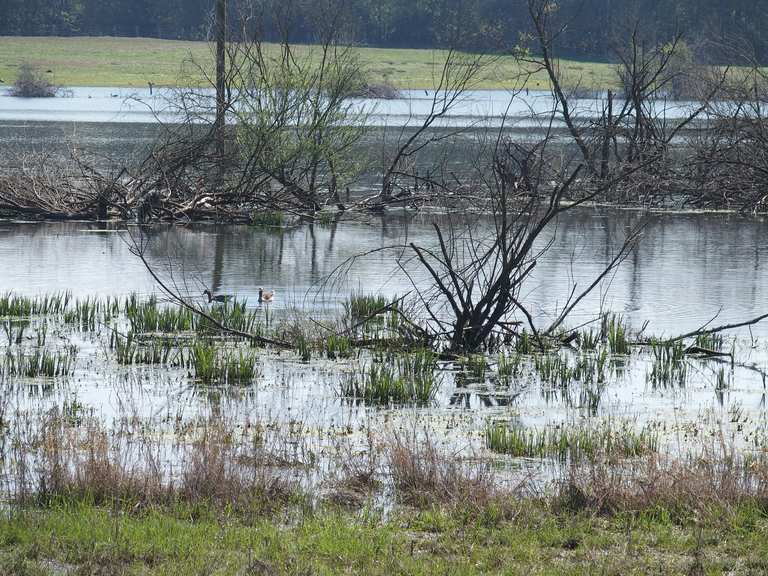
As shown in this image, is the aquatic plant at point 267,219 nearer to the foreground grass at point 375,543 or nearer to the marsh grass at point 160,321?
the marsh grass at point 160,321

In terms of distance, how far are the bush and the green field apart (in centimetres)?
490

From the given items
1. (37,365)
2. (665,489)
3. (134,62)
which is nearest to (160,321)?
(37,365)

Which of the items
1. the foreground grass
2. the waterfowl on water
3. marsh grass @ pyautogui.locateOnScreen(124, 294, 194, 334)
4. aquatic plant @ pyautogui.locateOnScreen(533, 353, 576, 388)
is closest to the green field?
the waterfowl on water

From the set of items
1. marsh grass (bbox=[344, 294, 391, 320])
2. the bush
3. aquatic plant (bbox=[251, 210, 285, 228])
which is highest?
the bush

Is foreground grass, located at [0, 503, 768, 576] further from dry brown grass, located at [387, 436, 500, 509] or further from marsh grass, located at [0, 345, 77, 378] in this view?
marsh grass, located at [0, 345, 77, 378]

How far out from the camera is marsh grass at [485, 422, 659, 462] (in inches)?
318

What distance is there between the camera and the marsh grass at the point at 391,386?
9.98m

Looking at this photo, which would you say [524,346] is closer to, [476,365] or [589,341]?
[589,341]

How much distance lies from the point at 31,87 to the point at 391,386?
9941 cm

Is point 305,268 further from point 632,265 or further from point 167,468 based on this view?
point 167,468

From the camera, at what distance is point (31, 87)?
10362 centimetres

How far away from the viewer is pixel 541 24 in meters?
26.9

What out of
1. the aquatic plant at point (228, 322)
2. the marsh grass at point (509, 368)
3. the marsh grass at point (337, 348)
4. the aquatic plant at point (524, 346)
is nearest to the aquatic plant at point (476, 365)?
the marsh grass at point (509, 368)

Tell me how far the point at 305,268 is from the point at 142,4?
449ft
